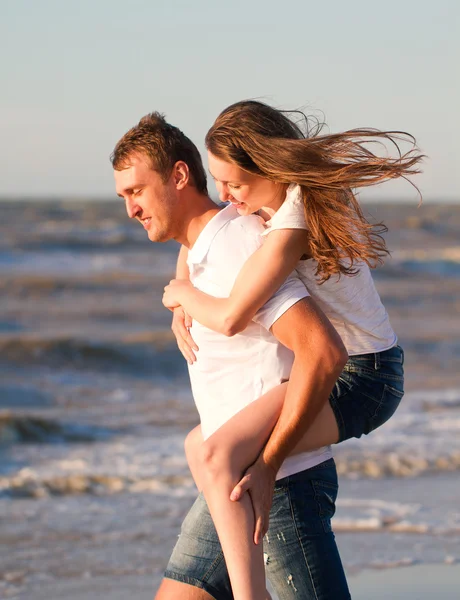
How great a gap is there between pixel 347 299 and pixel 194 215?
514mm

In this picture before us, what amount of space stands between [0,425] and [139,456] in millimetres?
1667

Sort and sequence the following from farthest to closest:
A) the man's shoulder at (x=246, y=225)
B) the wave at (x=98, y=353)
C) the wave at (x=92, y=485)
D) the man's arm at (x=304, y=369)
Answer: the wave at (x=98, y=353) < the wave at (x=92, y=485) < the man's shoulder at (x=246, y=225) < the man's arm at (x=304, y=369)

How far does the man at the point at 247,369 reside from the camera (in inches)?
95.4

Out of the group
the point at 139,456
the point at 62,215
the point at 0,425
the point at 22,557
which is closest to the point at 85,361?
the point at 0,425

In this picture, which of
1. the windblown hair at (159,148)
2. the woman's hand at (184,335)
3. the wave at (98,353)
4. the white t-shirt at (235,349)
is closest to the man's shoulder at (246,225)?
the white t-shirt at (235,349)

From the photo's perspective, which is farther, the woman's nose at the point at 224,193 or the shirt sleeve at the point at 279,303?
the woman's nose at the point at 224,193

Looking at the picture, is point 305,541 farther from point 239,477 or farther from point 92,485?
point 92,485

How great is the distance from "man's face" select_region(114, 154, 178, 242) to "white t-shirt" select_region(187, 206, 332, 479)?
175 mm

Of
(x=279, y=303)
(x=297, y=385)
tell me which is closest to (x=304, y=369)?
(x=297, y=385)

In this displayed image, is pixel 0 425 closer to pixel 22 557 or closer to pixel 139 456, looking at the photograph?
pixel 139 456

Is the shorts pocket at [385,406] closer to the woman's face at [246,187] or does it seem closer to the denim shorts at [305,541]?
the denim shorts at [305,541]

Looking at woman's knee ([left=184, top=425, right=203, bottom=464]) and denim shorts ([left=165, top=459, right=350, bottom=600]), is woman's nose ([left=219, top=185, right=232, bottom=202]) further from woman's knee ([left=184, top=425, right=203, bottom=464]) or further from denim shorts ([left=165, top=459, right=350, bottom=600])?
denim shorts ([left=165, top=459, right=350, bottom=600])

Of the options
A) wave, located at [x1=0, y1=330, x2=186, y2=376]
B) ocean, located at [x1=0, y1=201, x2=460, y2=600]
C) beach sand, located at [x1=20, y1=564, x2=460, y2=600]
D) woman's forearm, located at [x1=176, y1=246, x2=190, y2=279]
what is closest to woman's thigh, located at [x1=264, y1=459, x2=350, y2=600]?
woman's forearm, located at [x1=176, y1=246, x2=190, y2=279]

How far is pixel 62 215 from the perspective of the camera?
49.6m
